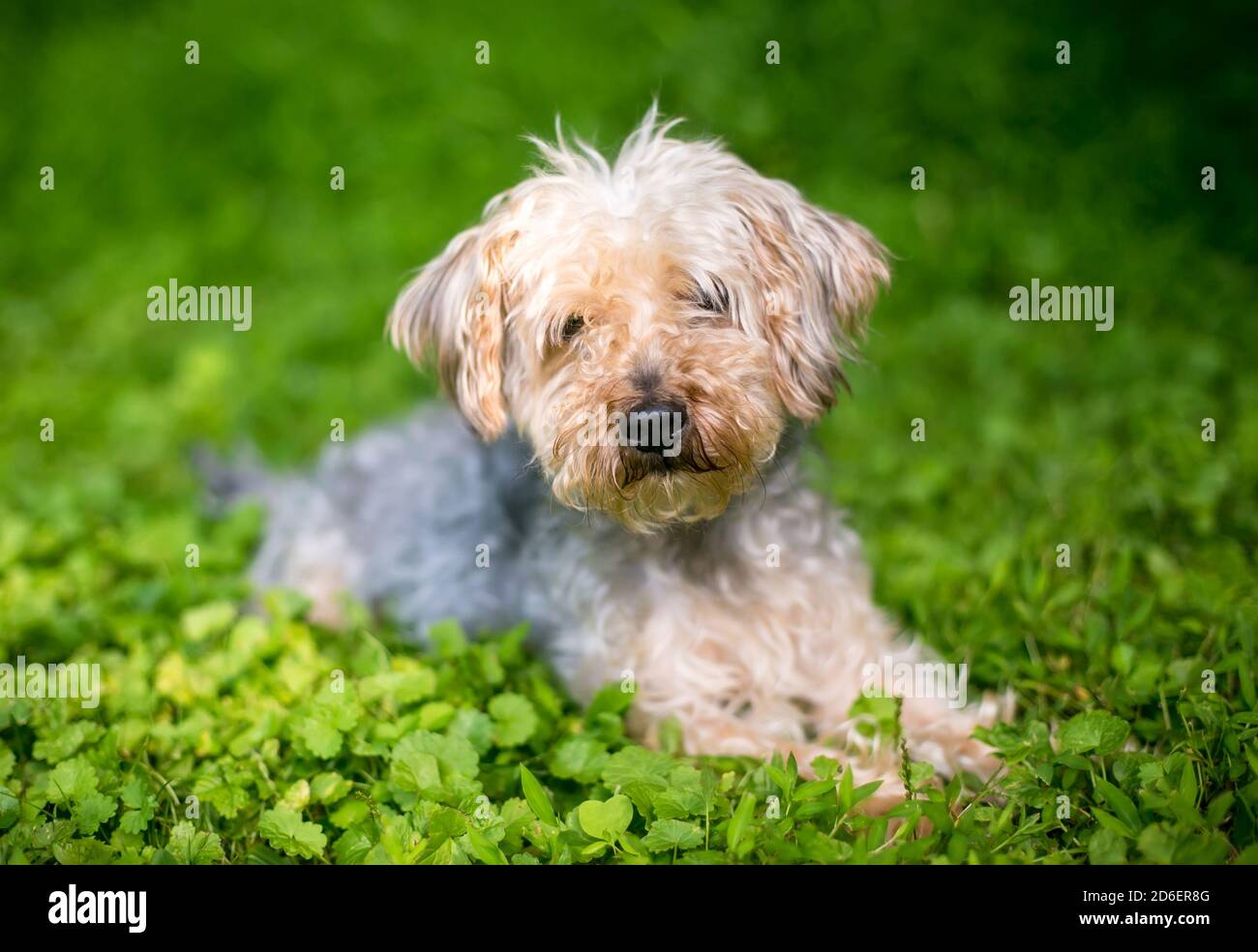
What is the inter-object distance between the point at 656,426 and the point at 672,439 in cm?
6

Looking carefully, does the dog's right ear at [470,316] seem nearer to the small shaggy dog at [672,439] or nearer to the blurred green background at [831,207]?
the small shaggy dog at [672,439]

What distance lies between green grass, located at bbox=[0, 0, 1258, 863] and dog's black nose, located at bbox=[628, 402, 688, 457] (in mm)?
916

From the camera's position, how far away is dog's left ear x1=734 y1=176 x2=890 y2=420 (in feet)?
11.4

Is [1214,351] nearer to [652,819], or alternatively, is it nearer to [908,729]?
[908,729]

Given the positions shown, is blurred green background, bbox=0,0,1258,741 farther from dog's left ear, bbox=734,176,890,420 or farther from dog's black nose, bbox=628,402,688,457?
dog's black nose, bbox=628,402,688,457

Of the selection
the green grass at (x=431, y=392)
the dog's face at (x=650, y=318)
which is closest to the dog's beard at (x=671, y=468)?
the dog's face at (x=650, y=318)

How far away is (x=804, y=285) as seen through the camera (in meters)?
3.53

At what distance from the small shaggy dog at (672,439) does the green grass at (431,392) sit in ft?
0.92

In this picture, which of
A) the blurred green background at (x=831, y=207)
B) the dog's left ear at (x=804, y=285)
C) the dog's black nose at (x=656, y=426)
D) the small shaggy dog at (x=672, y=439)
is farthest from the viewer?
the blurred green background at (x=831, y=207)

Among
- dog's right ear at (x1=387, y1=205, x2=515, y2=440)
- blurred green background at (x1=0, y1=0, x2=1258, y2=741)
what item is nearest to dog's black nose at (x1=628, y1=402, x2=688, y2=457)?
dog's right ear at (x1=387, y1=205, x2=515, y2=440)

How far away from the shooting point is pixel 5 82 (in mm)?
9062

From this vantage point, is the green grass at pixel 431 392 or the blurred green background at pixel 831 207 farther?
the blurred green background at pixel 831 207

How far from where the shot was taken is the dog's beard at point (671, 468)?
3.18 metres

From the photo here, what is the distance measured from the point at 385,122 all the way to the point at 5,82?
3.33 meters
